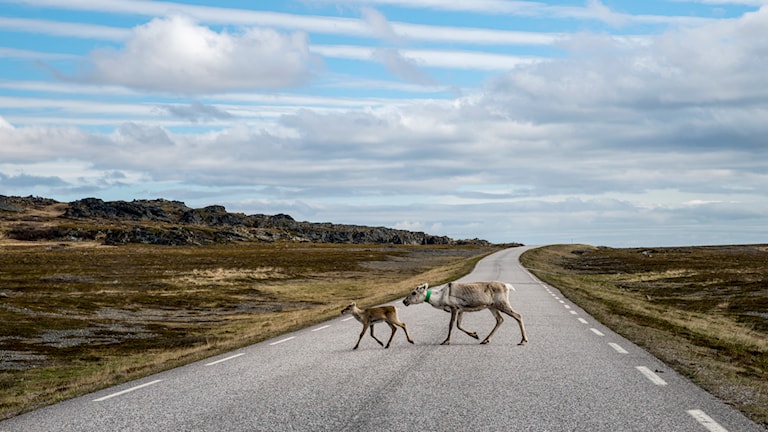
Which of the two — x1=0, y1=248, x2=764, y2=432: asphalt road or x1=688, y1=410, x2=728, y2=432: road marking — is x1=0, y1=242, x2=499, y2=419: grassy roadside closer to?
x1=0, y1=248, x2=764, y2=432: asphalt road

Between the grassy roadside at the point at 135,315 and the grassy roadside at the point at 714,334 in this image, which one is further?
the grassy roadside at the point at 135,315

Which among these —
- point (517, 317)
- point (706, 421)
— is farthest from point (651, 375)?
point (517, 317)

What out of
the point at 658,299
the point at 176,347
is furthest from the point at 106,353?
the point at 658,299

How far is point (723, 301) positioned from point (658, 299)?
13.5 feet

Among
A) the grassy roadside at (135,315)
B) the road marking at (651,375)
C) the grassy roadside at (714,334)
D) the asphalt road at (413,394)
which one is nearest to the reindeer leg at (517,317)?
the asphalt road at (413,394)

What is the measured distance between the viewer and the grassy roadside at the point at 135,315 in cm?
1745

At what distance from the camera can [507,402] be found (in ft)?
Result: 28.7

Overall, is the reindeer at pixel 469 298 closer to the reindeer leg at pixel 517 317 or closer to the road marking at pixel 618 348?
the reindeer leg at pixel 517 317

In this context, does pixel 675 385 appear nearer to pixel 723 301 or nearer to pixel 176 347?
pixel 176 347

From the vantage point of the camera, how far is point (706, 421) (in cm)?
766

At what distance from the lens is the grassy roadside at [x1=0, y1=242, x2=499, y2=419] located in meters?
17.5

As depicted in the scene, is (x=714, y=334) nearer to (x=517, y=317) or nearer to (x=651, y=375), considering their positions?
(x=517, y=317)

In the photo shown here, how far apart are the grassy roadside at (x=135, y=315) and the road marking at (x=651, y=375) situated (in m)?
8.78

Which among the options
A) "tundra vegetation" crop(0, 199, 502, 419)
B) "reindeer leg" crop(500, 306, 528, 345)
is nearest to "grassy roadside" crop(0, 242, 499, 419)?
"tundra vegetation" crop(0, 199, 502, 419)
